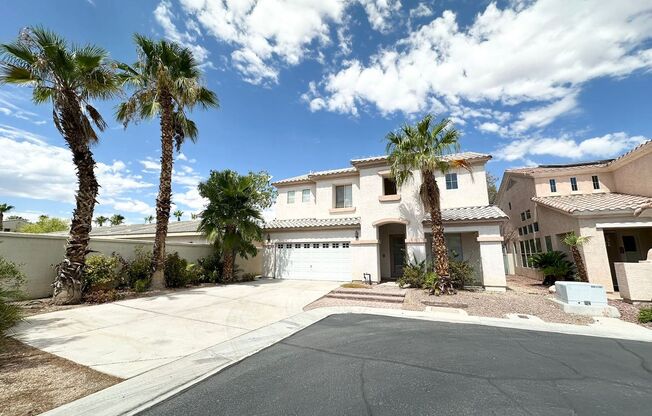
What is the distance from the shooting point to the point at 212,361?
17.2 ft

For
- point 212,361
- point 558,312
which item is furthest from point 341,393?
point 558,312

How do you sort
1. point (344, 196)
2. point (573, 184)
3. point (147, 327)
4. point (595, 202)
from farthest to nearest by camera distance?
1. point (344, 196)
2. point (573, 184)
3. point (595, 202)
4. point (147, 327)

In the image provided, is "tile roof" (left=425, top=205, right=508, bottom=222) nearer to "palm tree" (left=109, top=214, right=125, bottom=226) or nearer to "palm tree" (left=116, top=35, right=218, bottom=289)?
"palm tree" (left=116, top=35, right=218, bottom=289)

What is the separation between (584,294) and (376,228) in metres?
9.16

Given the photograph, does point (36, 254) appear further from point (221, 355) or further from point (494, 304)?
point (494, 304)

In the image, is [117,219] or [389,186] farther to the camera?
[117,219]

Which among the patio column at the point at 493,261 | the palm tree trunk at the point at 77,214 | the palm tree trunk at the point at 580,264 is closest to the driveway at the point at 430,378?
the patio column at the point at 493,261

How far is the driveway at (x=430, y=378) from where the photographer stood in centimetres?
376

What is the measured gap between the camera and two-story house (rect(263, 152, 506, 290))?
47.0 ft

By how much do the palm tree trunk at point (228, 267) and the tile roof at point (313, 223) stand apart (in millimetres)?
3363

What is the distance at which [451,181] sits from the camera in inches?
656

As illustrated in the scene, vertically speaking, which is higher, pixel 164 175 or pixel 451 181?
pixel 451 181

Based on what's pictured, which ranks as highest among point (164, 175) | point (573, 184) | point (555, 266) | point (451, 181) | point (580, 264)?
point (573, 184)

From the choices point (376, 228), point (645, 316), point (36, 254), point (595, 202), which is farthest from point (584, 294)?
point (36, 254)
